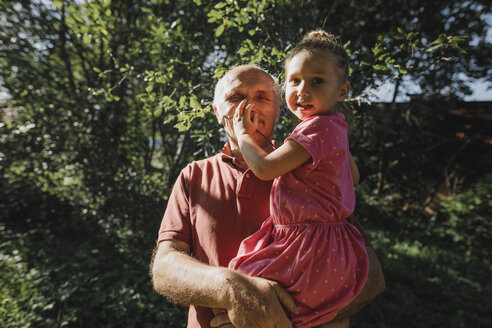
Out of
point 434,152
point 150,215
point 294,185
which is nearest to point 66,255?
point 150,215

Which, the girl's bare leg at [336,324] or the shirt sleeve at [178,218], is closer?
the girl's bare leg at [336,324]

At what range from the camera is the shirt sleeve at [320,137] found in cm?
129

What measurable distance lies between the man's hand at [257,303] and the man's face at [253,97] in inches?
32.7

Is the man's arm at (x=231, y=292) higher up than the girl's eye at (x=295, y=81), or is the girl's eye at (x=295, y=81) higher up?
the girl's eye at (x=295, y=81)

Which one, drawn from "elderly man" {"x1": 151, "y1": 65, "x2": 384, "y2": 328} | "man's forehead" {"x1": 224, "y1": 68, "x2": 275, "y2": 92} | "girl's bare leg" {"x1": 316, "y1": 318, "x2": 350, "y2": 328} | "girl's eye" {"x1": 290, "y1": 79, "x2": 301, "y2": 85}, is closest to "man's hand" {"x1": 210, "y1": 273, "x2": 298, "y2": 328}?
"elderly man" {"x1": 151, "y1": 65, "x2": 384, "y2": 328}

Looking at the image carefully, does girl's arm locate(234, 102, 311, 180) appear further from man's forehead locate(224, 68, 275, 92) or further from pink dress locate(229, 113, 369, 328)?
man's forehead locate(224, 68, 275, 92)

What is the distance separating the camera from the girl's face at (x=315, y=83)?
1444 mm

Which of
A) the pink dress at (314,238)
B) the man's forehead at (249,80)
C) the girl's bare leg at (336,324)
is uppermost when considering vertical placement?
the man's forehead at (249,80)

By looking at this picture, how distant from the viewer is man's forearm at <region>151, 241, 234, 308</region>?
1.24 metres

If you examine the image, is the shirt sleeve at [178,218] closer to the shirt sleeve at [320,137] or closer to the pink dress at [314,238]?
the pink dress at [314,238]

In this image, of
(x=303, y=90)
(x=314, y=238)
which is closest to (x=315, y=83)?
(x=303, y=90)

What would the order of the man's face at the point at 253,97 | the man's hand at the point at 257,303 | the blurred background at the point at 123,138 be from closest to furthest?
the man's hand at the point at 257,303 < the man's face at the point at 253,97 < the blurred background at the point at 123,138

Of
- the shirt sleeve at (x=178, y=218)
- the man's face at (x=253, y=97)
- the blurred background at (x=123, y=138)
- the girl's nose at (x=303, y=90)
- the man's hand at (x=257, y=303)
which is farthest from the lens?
the blurred background at (x=123, y=138)

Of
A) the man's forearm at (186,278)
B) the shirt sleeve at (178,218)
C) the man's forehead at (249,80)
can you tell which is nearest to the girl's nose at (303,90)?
the man's forehead at (249,80)
